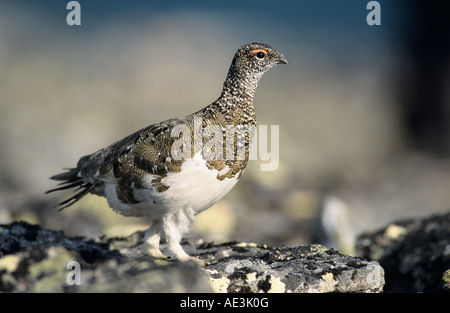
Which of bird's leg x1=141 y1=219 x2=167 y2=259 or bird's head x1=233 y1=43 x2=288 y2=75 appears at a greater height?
bird's head x1=233 y1=43 x2=288 y2=75

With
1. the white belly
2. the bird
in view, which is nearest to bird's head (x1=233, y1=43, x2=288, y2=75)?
the bird

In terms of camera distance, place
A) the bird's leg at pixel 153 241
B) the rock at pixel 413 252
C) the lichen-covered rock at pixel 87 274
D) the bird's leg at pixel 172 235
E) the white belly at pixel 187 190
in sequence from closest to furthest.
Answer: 1. the lichen-covered rock at pixel 87 274
2. the white belly at pixel 187 190
3. the bird's leg at pixel 172 235
4. the bird's leg at pixel 153 241
5. the rock at pixel 413 252

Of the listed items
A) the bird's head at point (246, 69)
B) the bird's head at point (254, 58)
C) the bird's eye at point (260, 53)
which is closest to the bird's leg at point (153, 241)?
the bird's head at point (246, 69)

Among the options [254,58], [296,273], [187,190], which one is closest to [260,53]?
[254,58]

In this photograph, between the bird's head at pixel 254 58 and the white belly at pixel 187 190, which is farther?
the bird's head at pixel 254 58

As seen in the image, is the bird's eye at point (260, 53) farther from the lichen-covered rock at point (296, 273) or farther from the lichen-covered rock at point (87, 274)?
the lichen-covered rock at point (87, 274)

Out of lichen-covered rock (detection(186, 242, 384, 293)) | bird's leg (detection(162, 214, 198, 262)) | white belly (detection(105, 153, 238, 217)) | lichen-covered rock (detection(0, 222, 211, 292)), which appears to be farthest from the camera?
bird's leg (detection(162, 214, 198, 262))

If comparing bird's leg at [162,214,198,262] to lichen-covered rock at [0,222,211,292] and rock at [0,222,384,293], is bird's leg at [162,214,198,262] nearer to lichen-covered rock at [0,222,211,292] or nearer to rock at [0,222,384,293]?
rock at [0,222,384,293]
